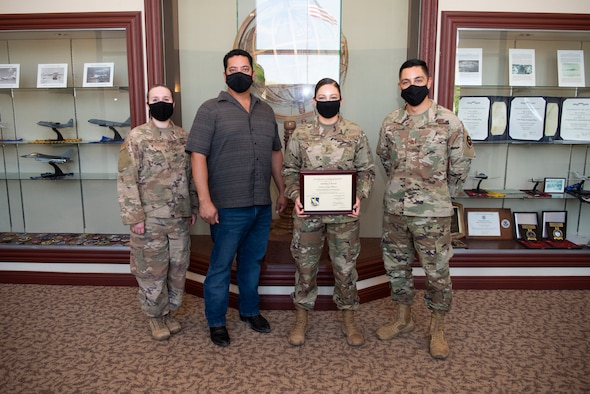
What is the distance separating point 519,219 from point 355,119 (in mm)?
1676

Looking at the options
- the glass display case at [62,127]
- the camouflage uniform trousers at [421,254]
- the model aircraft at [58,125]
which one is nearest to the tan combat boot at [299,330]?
the camouflage uniform trousers at [421,254]

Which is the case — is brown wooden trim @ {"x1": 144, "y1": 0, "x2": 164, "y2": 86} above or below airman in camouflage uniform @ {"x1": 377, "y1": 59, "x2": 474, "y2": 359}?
above

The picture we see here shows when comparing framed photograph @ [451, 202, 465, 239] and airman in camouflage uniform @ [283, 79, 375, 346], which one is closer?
airman in camouflage uniform @ [283, 79, 375, 346]

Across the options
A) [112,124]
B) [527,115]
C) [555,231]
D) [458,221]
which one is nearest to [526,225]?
[555,231]

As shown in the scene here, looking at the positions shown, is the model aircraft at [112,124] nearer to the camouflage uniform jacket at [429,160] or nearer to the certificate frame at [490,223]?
the camouflage uniform jacket at [429,160]

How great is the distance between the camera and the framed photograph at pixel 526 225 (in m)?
3.64

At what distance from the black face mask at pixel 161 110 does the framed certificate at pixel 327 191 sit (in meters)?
0.87

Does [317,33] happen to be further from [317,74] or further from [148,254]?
[148,254]

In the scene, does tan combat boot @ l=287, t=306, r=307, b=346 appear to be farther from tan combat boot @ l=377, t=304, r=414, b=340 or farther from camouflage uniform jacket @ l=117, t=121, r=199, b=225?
camouflage uniform jacket @ l=117, t=121, r=199, b=225

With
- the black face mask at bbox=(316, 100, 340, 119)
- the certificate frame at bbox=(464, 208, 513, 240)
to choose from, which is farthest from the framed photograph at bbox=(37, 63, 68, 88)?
the certificate frame at bbox=(464, 208, 513, 240)

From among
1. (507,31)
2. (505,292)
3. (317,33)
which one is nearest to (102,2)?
(317,33)

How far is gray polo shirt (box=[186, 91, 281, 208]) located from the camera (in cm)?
240

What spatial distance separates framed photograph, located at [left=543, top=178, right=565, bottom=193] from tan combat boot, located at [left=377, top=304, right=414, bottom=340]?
192 centimetres

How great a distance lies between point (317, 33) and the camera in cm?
328
